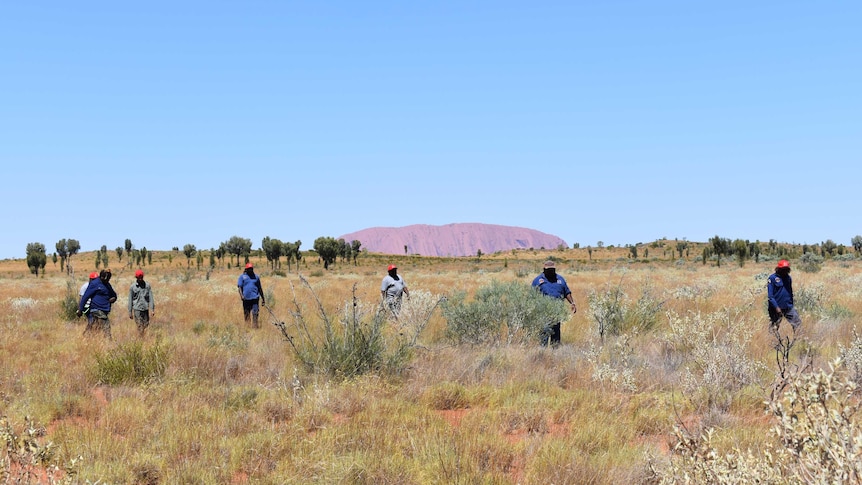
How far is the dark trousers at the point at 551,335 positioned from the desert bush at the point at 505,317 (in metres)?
0.13

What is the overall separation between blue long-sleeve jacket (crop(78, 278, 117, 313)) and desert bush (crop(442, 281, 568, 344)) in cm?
703

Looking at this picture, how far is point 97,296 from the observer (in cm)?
1177

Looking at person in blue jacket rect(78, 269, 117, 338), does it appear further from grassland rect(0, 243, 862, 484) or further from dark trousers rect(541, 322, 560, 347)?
dark trousers rect(541, 322, 560, 347)

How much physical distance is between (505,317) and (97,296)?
27.4 ft

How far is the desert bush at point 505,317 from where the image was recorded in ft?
34.2

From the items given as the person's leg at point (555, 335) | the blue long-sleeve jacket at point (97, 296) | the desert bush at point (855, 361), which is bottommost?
the person's leg at point (555, 335)

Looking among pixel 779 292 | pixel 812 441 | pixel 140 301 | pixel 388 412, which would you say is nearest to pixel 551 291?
pixel 779 292

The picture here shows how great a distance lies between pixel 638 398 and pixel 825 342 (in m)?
5.65

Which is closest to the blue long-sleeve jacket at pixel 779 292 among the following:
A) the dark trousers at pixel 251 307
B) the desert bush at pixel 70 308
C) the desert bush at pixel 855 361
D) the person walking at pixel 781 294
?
the person walking at pixel 781 294

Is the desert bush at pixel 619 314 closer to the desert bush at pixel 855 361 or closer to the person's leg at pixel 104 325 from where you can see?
the desert bush at pixel 855 361

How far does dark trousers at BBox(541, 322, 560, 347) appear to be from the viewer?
411 inches

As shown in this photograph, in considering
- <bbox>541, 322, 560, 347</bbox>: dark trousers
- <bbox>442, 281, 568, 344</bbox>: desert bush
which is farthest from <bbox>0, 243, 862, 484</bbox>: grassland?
<bbox>442, 281, 568, 344</bbox>: desert bush

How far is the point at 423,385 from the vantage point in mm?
7109

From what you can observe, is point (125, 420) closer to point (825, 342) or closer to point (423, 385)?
point (423, 385)
